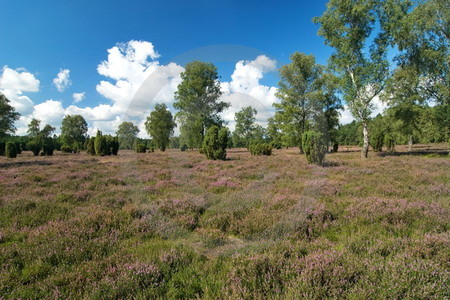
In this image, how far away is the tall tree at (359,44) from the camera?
70.0ft

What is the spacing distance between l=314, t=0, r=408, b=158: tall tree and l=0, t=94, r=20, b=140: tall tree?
1756 inches

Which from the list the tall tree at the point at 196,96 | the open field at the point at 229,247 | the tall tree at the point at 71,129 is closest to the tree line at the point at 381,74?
the tall tree at the point at 196,96

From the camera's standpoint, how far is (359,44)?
22.3 metres

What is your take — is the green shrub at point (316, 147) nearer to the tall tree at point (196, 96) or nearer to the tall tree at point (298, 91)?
the tall tree at point (196, 96)

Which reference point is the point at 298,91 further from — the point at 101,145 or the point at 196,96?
the point at 101,145

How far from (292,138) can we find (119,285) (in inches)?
1358

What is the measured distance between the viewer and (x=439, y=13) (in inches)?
806

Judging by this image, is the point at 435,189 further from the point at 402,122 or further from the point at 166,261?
the point at 402,122

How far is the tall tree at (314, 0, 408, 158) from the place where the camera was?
21.3 m

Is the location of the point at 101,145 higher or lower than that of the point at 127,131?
lower

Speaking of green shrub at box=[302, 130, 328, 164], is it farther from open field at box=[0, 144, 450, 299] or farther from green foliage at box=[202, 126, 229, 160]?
open field at box=[0, 144, 450, 299]

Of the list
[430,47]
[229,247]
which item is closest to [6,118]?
[229,247]

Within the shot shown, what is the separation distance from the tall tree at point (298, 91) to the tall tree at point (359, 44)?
8.82 metres

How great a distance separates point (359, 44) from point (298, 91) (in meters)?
11.4
